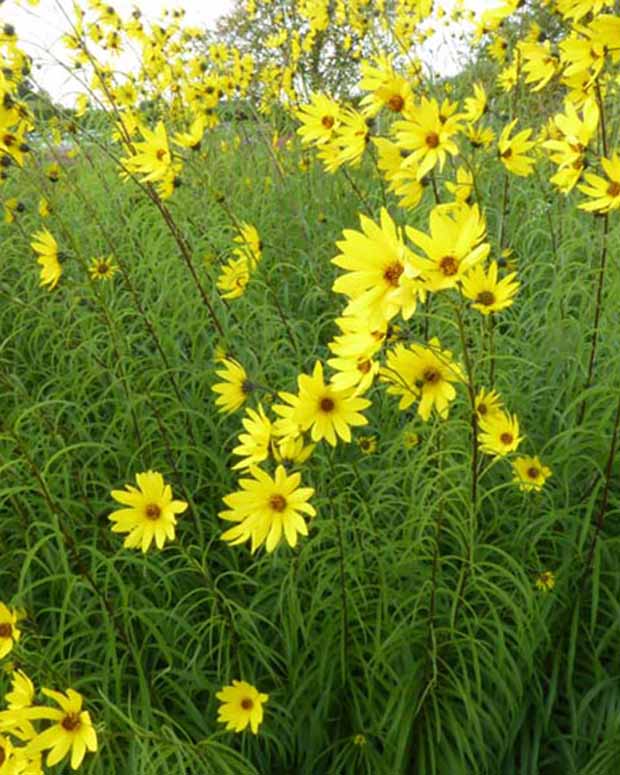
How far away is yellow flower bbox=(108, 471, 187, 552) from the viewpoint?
4.13 ft

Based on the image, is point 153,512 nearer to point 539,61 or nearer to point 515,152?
point 515,152

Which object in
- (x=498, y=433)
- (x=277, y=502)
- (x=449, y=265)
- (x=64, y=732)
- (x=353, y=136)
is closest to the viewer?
(x=449, y=265)

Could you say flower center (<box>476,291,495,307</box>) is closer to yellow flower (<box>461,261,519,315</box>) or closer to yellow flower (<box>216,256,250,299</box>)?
yellow flower (<box>461,261,519,315</box>)

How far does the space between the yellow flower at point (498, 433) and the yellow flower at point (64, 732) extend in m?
0.82

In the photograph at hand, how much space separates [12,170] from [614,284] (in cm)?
313

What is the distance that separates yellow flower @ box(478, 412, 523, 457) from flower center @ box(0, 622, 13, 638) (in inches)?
34.7

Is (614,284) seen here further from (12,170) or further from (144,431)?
(12,170)

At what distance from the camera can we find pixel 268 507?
3.92 ft

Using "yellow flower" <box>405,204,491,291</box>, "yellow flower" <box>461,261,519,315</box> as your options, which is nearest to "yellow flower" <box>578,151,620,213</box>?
"yellow flower" <box>461,261,519,315</box>

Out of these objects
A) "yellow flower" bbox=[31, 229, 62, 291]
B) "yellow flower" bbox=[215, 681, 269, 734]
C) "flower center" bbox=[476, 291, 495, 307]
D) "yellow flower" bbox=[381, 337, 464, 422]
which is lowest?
"yellow flower" bbox=[215, 681, 269, 734]

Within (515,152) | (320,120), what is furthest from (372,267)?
(320,120)

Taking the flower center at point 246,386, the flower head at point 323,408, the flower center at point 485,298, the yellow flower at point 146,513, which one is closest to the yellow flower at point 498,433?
the flower center at point 485,298

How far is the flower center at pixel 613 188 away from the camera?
1272 mm

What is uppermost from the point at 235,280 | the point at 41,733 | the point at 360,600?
the point at 235,280
